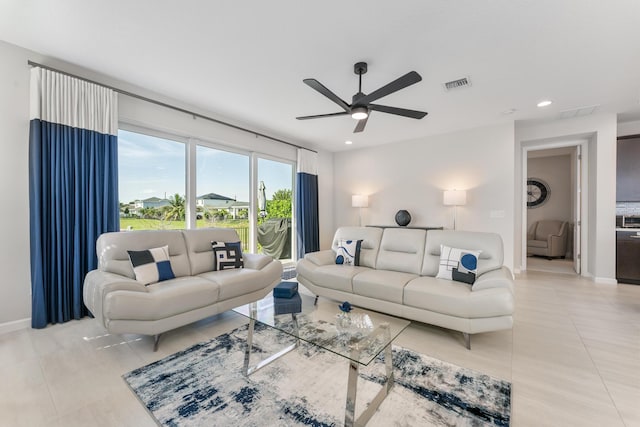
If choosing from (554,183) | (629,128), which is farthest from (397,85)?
(554,183)

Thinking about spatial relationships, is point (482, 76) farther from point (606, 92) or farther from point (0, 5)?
point (0, 5)

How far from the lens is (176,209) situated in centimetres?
390

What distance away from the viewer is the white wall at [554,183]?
6.80 metres

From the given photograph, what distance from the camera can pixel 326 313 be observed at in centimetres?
212

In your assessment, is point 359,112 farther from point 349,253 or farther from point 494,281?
point 494,281

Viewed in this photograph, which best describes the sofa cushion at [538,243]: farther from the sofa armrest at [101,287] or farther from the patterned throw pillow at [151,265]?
the sofa armrest at [101,287]

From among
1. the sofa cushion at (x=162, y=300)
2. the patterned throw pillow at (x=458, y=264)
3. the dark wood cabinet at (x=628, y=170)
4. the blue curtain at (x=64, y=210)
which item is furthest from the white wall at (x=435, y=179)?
the blue curtain at (x=64, y=210)

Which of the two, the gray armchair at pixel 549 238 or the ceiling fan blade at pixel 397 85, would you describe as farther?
the gray armchair at pixel 549 238

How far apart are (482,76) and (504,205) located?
2.47 metres

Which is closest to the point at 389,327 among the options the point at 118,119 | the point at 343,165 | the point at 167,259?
the point at 167,259

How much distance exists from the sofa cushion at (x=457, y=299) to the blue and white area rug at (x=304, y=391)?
0.47 metres

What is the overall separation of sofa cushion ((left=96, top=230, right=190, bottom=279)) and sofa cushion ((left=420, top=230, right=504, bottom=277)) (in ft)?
8.95

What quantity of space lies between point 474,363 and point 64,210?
395 cm

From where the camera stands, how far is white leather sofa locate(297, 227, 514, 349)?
2258mm
